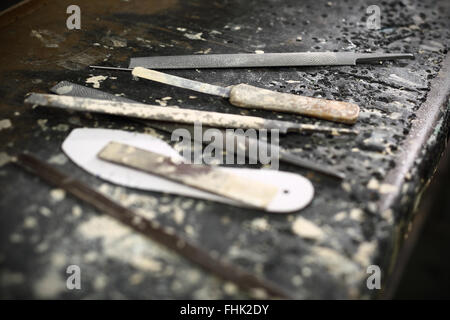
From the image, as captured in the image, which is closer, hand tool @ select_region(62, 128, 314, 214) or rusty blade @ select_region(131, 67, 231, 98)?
hand tool @ select_region(62, 128, 314, 214)

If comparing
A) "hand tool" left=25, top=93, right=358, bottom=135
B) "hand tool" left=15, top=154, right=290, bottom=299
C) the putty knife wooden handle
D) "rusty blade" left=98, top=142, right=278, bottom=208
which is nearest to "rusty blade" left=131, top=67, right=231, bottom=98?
the putty knife wooden handle

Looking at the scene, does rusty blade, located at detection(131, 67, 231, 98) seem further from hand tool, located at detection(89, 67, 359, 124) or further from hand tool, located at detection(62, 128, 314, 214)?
hand tool, located at detection(62, 128, 314, 214)

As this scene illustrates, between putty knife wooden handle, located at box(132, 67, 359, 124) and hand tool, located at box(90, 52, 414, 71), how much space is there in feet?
0.46

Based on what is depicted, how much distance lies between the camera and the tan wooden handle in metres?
0.92

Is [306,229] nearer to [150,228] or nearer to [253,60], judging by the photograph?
[150,228]

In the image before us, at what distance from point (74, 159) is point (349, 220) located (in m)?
0.62

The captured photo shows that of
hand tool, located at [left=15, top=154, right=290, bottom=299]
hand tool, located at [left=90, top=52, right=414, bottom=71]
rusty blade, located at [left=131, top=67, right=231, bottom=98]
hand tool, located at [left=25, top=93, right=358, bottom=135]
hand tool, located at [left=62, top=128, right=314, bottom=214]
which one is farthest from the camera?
hand tool, located at [left=90, top=52, right=414, bottom=71]

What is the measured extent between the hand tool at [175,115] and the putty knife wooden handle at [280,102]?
0.05 metres

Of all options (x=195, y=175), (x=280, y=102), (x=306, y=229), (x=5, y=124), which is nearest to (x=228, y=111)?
(x=280, y=102)

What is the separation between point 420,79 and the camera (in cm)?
112

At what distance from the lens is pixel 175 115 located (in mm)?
889

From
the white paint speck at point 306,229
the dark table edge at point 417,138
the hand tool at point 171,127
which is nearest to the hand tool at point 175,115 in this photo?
the hand tool at point 171,127
